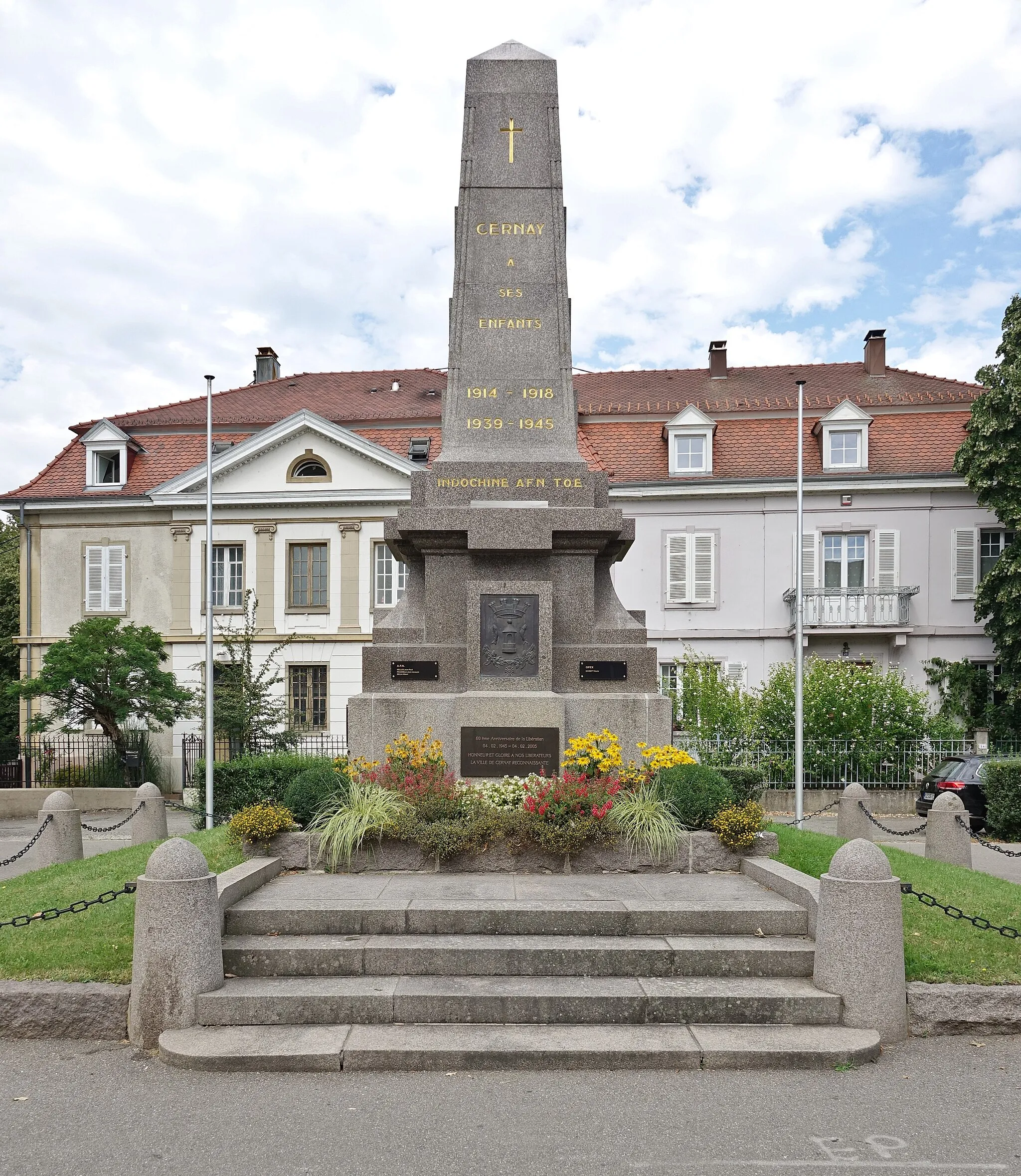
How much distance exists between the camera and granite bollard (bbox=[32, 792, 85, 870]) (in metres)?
12.4

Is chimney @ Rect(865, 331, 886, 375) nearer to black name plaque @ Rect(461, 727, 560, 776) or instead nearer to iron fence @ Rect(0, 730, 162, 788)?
iron fence @ Rect(0, 730, 162, 788)

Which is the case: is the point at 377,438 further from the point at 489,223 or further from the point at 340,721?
the point at 489,223

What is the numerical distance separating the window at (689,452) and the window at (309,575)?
10853 mm

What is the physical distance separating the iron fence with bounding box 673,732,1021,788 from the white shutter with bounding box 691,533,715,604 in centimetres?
835

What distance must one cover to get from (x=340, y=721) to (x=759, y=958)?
23468 mm

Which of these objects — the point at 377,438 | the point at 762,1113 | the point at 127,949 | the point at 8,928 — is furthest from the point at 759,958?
the point at 377,438

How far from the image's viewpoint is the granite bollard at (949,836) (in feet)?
41.6

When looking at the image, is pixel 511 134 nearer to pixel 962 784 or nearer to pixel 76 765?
pixel 962 784

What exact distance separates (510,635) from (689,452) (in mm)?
21062

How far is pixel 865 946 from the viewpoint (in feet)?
19.5

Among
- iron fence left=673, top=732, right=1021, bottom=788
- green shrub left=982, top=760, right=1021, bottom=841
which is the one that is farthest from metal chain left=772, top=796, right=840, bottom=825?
green shrub left=982, top=760, right=1021, bottom=841

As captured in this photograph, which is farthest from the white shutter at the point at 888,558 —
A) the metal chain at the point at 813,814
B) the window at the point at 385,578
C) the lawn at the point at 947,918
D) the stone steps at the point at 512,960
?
the stone steps at the point at 512,960

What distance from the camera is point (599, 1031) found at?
577 centimetres

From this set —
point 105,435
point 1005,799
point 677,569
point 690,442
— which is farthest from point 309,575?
point 1005,799
